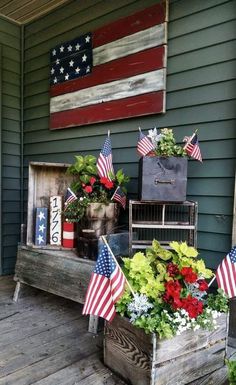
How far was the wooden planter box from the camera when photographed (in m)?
1.48

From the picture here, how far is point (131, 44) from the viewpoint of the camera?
269 centimetres

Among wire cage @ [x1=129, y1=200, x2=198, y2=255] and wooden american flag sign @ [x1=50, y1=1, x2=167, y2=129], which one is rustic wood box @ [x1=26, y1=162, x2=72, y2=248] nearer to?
wooden american flag sign @ [x1=50, y1=1, x2=167, y2=129]

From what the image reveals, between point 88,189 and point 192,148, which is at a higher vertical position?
point 192,148

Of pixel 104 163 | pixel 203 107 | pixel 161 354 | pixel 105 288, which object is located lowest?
pixel 161 354

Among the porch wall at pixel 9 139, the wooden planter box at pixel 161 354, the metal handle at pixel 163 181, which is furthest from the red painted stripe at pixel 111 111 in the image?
the wooden planter box at pixel 161 354

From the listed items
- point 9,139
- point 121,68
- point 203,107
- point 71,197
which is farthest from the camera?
point 9,139

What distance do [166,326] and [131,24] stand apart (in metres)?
2.35

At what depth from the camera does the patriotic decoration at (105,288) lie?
1507 mm

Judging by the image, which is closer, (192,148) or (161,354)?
Result: (161,354)

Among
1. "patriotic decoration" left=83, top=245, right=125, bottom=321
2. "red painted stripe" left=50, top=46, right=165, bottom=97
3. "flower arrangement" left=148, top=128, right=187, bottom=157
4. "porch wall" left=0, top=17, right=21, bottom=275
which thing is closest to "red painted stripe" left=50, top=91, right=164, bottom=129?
"red painted stripe" left=50, top=46, right=165, bottom=97

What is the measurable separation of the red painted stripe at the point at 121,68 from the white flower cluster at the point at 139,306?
1.77m

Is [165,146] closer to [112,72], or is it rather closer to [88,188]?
[88,188]

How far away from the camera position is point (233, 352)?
1971 millimetres

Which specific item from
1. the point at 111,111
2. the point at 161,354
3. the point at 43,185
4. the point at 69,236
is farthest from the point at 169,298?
the point at 111,111
